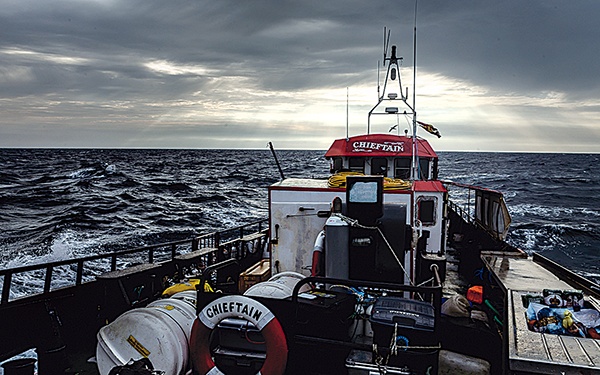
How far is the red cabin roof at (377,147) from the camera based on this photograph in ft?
49.1

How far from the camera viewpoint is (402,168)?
15.3m

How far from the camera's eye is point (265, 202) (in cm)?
4300

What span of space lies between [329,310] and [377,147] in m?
10.6

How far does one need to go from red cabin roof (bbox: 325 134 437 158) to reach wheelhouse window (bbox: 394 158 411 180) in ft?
1.44

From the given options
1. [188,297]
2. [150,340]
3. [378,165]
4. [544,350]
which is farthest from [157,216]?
[544,350]

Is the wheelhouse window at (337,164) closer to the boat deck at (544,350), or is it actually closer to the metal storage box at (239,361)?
the boat deck at (544,350)

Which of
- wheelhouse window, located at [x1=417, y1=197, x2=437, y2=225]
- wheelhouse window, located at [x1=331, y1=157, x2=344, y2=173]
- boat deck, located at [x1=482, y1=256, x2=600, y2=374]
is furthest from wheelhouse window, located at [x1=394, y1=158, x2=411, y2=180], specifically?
boat deck, located at [x1=482, y1=256, x2=600, y2=374]

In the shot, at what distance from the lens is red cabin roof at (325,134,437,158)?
49.1ft

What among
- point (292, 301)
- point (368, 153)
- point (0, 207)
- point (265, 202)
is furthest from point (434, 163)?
point (0, 207)

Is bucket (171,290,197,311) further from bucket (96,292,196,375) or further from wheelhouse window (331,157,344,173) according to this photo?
wheelhouse window (331,157,344,173)

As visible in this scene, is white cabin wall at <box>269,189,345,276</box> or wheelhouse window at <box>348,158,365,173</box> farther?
wheelhouse window at <box>348,158,365,173</box>

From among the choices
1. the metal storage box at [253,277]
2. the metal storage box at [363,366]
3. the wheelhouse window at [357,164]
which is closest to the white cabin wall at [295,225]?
the metal storage box at [253,277]

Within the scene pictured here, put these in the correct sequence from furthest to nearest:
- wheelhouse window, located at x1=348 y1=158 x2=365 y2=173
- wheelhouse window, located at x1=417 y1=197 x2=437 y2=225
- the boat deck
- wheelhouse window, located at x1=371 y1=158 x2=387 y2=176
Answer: wheelhouse window, located at x1=348 y1=158 x2=365 y2=173
wheelhouse window, located at x1=371 y1=158 x2=387 y2=176
wheelhouse window, located at x1=417 y1=197 x2=437 y2=225
the boat deck

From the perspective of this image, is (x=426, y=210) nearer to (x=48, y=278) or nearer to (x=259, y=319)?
(x=259, y=319)
